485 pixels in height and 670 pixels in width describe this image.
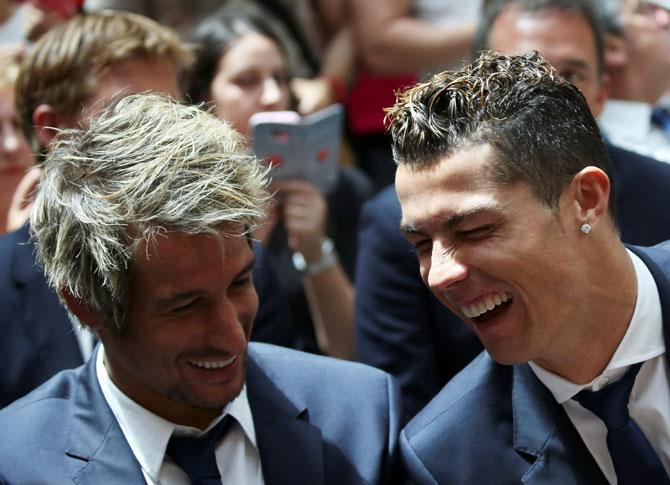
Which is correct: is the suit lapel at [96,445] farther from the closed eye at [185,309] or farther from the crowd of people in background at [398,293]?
the closed eye at [185,309]

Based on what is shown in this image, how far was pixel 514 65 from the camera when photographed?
283 centimetres

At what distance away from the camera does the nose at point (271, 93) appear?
451 cm

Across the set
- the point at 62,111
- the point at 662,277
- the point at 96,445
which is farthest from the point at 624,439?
the point at 62,111

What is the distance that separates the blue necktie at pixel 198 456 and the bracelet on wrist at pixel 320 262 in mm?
1446

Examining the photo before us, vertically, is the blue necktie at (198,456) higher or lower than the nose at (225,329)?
lower

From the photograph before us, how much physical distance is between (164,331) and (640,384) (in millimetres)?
1129

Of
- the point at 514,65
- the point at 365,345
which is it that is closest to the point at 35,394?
the point at 365,345

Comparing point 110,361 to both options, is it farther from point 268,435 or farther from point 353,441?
point 353,441

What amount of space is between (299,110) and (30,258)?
4.95 ft

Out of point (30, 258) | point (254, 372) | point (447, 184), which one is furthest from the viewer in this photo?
point (30, 258)

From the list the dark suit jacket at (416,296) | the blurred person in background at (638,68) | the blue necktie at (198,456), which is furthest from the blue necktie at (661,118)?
the blue necktie at (198,456)

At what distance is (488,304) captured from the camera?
2717mm

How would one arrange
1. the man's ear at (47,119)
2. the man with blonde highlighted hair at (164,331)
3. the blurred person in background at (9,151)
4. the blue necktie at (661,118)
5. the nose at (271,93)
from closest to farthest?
the man with blonde highlighted hair at (164,331), the man's ear at (47,119), the blurred person in background at (9,151), the nose at (271,93), the blue necktie at (661,118)

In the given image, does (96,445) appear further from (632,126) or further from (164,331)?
(632,126)
